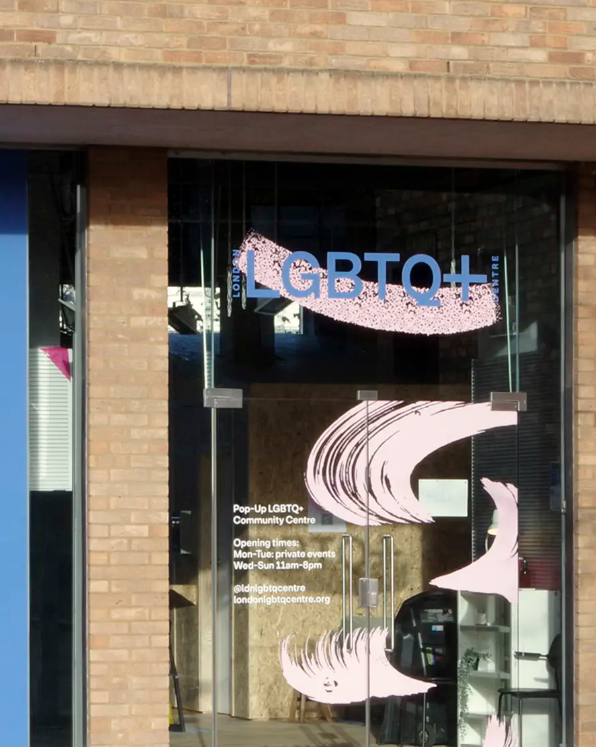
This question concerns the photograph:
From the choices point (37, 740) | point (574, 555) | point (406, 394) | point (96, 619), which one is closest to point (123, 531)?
point (96, 619)

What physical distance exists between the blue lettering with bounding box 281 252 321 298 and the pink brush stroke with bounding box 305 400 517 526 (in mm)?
797

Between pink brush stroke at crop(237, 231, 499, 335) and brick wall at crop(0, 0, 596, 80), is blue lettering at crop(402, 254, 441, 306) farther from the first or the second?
brick wall at crop(0, 0, 596, 80)

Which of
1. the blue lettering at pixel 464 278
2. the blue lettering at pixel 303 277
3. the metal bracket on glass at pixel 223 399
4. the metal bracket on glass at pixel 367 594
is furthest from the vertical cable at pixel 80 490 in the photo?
the blue lettering at pixel 464 278

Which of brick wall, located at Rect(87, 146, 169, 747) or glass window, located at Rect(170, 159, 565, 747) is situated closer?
brick wall, located at Rect(87, 146, 169, 747)

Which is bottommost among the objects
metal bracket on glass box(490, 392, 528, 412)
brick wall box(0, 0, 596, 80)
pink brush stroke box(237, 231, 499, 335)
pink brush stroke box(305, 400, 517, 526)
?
pink brush stroke box(305, 400, 517, 526)

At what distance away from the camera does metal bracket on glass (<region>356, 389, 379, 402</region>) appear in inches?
324

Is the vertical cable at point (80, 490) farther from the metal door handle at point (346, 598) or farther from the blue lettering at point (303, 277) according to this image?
the metal door handle at point (346, 598)

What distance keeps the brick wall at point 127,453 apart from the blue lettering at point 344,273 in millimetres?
1078

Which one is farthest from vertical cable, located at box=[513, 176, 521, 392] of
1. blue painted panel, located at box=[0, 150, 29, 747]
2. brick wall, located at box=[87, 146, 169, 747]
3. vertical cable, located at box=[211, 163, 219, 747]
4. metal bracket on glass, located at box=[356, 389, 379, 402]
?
blue painted panel, located at box=[0, 150, 29, 747]

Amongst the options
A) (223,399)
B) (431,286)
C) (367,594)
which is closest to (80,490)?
(223,399)

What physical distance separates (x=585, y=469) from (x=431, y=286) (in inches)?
60.0

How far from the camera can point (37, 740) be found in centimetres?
781

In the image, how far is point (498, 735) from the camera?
27.4 ft

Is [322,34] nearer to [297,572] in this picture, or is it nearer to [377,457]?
[377,457]
